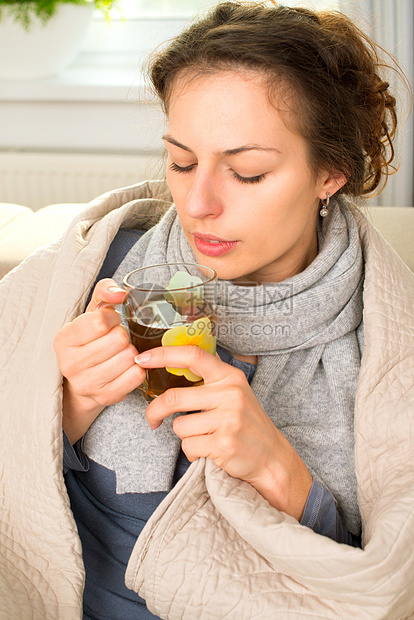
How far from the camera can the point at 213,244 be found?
1088mm

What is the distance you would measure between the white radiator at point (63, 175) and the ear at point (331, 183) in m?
1.58

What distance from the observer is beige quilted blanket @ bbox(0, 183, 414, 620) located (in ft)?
2.86

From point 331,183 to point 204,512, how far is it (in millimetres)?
689

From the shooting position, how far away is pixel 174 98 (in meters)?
1.11

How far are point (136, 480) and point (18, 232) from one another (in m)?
1.10

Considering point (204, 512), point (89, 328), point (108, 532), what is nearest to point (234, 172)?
point (89, 328)

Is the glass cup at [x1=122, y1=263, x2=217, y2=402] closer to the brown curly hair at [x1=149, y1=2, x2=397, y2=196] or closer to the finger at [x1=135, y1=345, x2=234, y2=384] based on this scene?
the finger at [x1=135, y1=345, x2=234, y2=384]

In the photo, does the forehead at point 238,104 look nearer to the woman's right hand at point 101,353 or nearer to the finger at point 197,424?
the woman's right hand at point 101,353

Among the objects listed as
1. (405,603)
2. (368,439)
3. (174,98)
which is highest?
(174,98)

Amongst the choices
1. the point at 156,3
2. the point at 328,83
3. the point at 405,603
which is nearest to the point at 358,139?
the point at 328,83

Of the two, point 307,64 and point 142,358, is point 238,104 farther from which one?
point 142,358

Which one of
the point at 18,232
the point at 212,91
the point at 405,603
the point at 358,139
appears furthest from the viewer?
the point at 18,232

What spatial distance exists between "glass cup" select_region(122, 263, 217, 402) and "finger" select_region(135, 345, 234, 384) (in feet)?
0.08

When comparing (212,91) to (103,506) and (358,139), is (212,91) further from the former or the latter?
(103,506)
